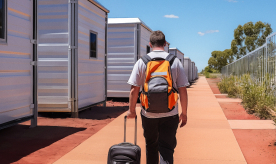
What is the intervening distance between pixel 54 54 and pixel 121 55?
4.53m

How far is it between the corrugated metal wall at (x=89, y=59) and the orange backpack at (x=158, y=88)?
19.0ft

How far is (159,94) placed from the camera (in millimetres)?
3141

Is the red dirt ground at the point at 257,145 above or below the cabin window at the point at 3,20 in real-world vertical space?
below

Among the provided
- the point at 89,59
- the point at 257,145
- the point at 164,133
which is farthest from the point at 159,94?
the point at 89,59

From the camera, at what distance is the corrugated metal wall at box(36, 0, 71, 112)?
847 cm

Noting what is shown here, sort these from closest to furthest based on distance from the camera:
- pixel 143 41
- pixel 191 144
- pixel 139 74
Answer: pixel 139 74, pixel 191 144, pixel 143 41

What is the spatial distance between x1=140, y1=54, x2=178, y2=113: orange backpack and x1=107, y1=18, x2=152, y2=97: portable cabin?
9375mm

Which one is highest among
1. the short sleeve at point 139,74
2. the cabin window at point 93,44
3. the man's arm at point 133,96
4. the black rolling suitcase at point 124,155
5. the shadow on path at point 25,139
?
the cabin window at point 93,44

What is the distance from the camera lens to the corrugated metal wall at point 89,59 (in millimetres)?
8844

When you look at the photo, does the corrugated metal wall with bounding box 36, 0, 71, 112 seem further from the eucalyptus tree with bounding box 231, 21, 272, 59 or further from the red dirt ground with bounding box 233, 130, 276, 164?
the eucalyptus tree with bounding box 231, 21, 272, 59

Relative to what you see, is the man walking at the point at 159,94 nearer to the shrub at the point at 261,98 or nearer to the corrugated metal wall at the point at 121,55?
the shrub at the point at 261,98

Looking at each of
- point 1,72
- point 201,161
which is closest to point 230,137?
point 201,161

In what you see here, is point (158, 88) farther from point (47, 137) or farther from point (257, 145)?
point (47, 137)

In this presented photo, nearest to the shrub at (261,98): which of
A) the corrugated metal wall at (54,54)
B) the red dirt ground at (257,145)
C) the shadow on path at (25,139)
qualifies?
the red dirt ground at (257,145)
